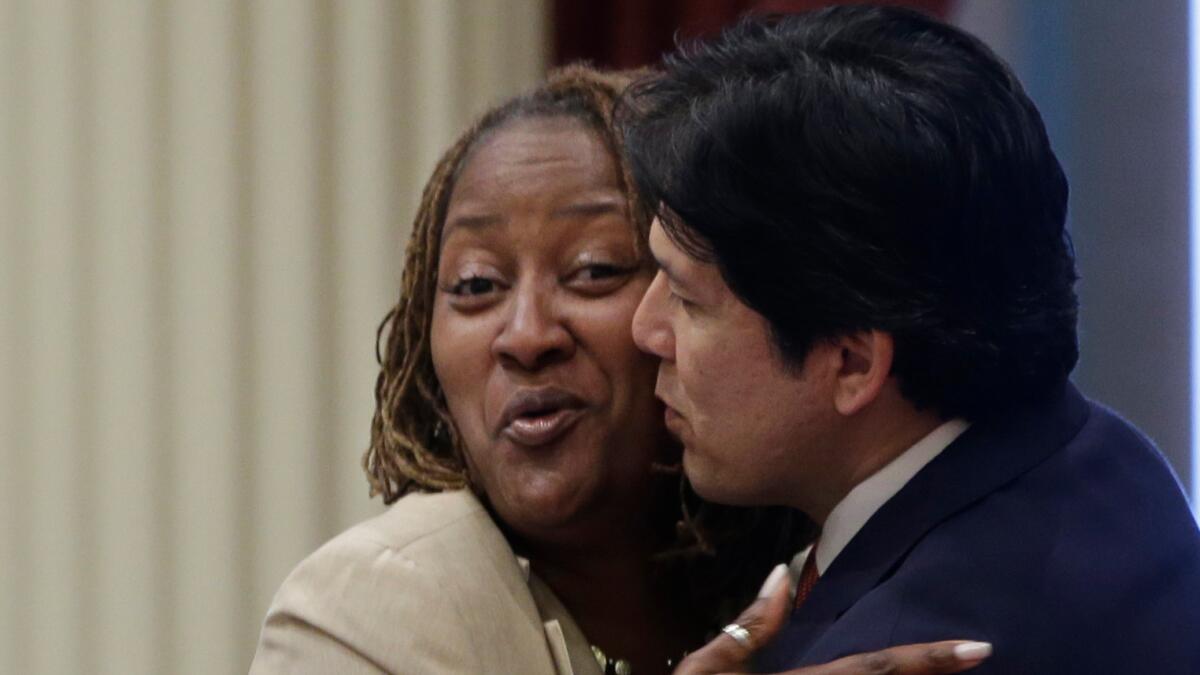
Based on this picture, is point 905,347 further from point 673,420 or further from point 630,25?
point 630,25

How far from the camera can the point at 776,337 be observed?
4.79 feet

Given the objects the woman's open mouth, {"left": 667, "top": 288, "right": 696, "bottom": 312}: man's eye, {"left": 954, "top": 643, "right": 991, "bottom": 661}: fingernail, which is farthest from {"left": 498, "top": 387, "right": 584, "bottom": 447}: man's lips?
{"left": 954, "top": 643, "right": 991, "bottom": 661}: fingernail

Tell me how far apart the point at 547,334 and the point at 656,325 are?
163 mm

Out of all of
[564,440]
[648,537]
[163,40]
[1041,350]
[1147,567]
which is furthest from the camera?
[163,40]

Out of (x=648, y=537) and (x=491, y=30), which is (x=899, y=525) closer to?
(x=648, y=537)

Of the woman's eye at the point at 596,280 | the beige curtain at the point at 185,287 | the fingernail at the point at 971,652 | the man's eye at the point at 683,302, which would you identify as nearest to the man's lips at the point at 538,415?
the woman's eye at the point at 596,280

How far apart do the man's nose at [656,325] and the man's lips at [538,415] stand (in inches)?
5.9

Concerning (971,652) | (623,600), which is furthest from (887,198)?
(623,600)

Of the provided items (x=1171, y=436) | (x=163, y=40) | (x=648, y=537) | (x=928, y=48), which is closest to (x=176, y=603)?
(x=163, y=40)

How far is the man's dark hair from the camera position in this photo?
137 centimetres

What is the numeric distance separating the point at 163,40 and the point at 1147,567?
5.74 ft

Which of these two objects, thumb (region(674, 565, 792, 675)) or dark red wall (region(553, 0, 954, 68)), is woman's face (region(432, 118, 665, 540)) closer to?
thumb (region(674, 565, 792, 675))

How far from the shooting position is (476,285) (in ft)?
5.85

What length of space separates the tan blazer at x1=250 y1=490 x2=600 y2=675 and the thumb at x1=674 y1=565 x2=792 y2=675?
0.27 m
